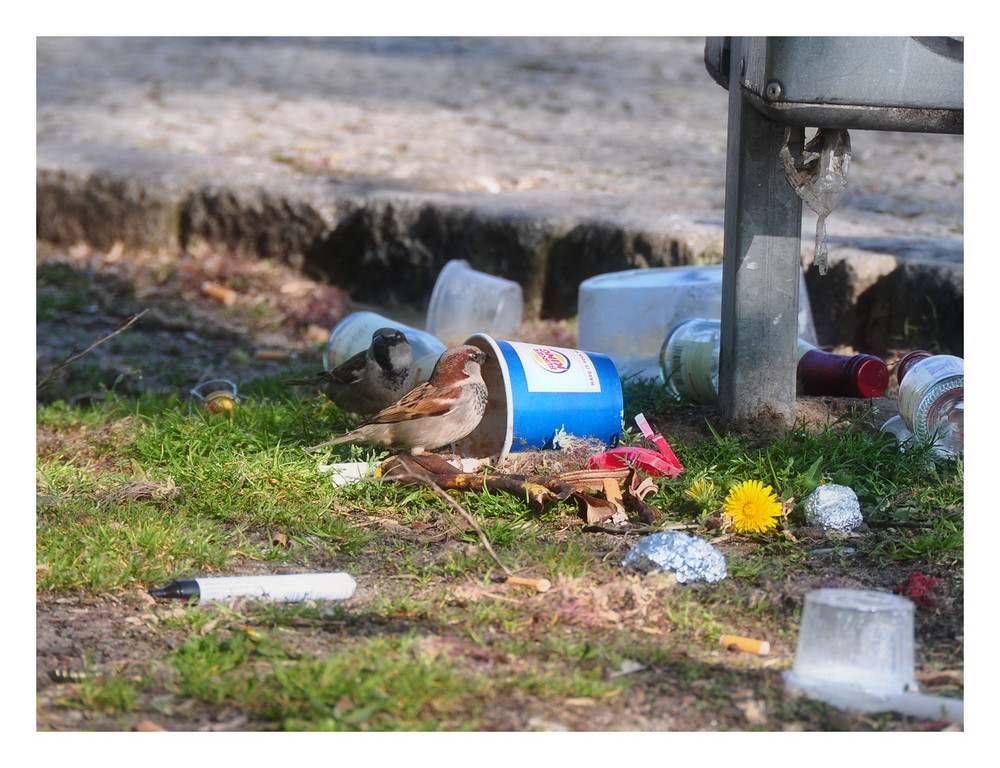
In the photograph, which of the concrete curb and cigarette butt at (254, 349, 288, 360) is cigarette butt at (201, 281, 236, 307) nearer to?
the concrete curb

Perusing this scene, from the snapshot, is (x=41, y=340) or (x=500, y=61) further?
(x=500, y=61)

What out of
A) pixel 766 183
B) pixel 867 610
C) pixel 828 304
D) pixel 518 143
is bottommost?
pixel 867 610

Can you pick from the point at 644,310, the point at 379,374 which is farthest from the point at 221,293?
the point at 644,310

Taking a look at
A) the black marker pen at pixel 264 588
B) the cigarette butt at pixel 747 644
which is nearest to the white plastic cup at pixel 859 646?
the cigarette butt at pixel 747 644

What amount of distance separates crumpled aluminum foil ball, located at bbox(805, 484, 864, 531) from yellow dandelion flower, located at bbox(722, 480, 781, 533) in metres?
0.13

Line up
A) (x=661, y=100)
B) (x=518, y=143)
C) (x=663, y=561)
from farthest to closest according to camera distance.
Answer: (x=661, y=100)
(x=518, y=143)
(x=663, y=561)

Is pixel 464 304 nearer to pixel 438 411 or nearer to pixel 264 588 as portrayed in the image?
pixel 438 411

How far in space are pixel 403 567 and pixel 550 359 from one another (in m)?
1.25

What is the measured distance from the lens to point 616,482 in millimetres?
3811

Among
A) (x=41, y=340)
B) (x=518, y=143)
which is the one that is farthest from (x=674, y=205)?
(x=41, y=340)

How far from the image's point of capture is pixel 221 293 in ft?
23.9

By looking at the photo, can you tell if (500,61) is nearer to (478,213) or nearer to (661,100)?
(661,100)

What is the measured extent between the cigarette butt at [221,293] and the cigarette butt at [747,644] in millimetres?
5307

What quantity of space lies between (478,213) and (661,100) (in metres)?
5.34
